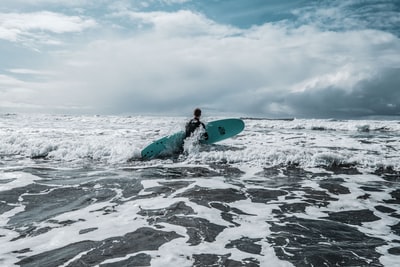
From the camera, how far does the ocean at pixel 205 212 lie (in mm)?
3633

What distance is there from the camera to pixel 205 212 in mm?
5246

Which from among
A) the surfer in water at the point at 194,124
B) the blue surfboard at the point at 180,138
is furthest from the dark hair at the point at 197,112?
the blue surfboard at the point at 180,138

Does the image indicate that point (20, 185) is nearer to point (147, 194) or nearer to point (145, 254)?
point (147, 194)

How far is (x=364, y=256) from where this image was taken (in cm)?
359

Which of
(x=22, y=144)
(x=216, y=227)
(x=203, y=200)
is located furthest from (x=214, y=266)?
(x=22, y=144)

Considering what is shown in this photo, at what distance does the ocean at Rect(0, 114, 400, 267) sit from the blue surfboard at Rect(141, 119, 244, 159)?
1.66 metres

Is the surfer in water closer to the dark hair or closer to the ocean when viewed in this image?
the dark hair

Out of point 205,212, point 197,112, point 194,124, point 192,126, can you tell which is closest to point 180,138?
point 192,126

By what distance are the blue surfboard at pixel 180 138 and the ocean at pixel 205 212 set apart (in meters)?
1.66

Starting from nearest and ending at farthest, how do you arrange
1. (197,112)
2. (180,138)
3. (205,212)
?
(205,212) → (197,112) → (180,138)

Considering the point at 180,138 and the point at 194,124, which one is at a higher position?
the point at 194,124

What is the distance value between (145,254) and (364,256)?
8.37 ft

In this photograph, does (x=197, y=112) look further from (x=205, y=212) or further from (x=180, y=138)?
(x=205, y=212)

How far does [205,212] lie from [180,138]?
7.35 metres
